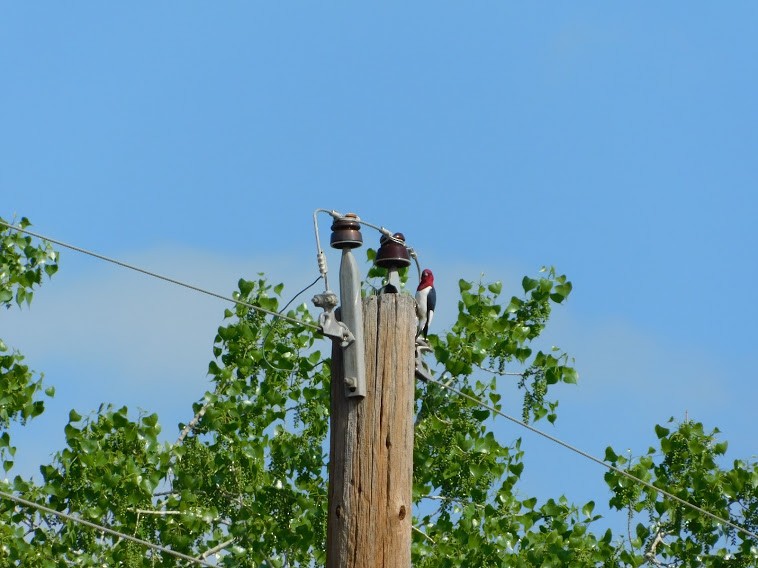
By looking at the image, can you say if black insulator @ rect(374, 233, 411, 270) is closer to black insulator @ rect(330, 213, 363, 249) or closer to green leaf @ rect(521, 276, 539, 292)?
black insulator @ rect(330, 213, 363, 249)

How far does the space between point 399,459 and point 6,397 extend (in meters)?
7.71

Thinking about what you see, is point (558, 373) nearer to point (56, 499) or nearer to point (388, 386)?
point (56, 499)

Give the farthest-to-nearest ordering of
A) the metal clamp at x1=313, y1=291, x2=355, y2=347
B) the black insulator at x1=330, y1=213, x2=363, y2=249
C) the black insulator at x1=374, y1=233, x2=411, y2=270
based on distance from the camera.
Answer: the black insulator at x1=374, y1=233, x2=411, y2=270, the black insulator at x1=330, y1=213, x2=363, y2=249, the metal clamp at x1=313, y1=291, x2=355, y2=347

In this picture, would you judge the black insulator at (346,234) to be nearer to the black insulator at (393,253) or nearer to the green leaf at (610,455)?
the black insulator at (393,253)

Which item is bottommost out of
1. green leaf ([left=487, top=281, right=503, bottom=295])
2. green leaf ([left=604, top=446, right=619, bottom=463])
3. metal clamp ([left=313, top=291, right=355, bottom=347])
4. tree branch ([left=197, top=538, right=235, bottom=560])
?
metal clamp ([left=313, top=291, right=355, bottom=347])

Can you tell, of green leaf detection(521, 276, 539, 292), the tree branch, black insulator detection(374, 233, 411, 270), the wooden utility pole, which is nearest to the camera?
the wooden utility pole

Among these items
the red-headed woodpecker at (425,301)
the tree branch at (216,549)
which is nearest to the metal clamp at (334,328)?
the red-headed woodpecker at (425,301)

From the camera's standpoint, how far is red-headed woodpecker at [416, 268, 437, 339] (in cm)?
853

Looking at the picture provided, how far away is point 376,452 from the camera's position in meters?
7.43

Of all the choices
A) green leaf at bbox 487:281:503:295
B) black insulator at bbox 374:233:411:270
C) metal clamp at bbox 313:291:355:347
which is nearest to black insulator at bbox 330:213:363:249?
black insulator at bbox 374:233:411:270

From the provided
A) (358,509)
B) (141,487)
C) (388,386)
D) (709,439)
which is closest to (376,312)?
(388,386)

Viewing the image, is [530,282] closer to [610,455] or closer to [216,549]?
[610,455]

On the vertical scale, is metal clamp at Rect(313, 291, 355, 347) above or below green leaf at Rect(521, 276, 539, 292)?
below

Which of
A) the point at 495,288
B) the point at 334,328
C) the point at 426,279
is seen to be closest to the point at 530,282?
the point at 495,288
